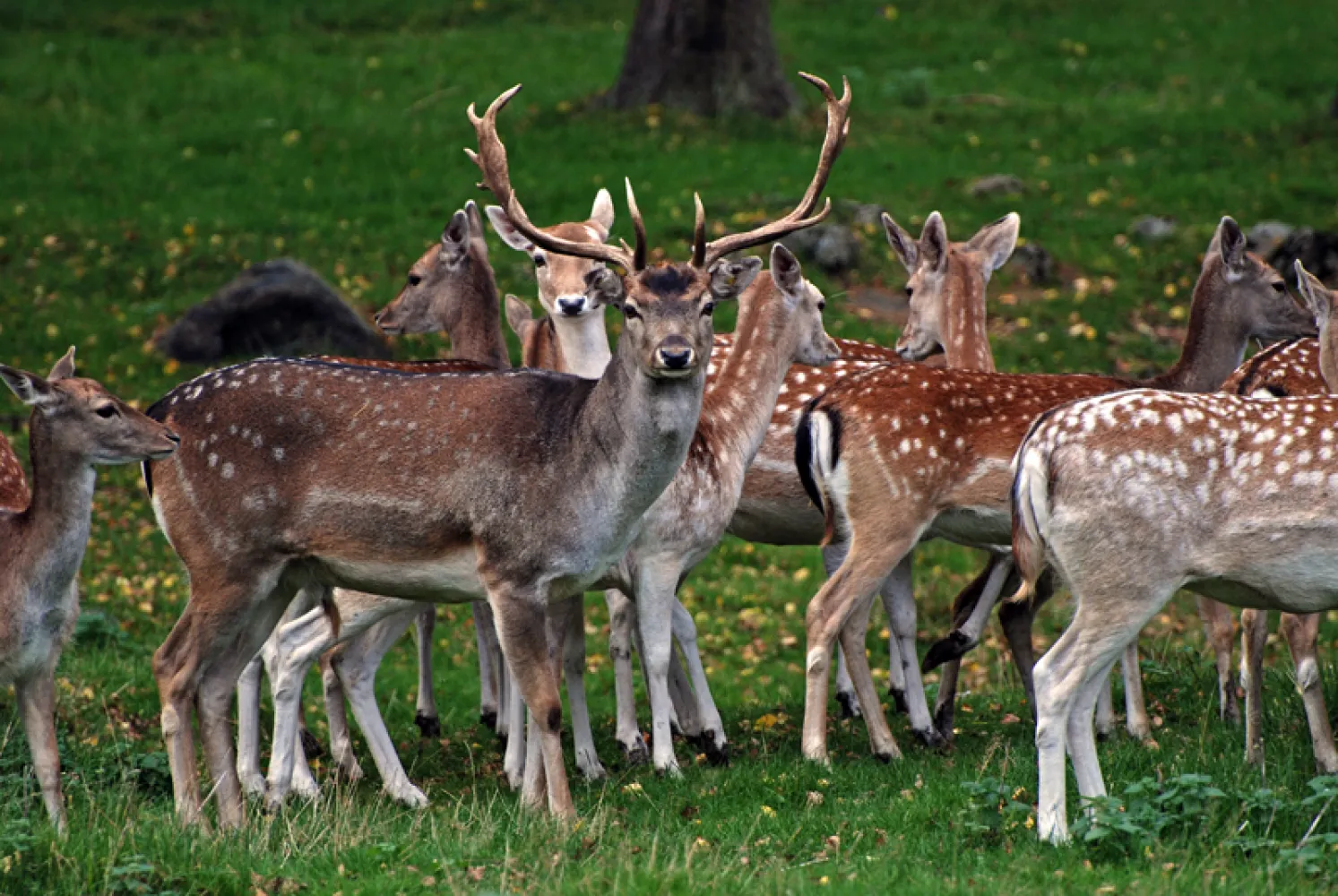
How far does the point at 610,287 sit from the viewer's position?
661cm

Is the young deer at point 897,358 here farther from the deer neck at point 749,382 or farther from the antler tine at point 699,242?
the antler tine at point 699,242

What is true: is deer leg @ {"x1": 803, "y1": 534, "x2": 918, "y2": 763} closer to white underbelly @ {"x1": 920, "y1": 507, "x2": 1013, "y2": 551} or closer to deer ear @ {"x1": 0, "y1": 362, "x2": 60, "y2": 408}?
white underbelly @ {"x1": 920, "y1": 507, "x2": 1013, "y2": 551}

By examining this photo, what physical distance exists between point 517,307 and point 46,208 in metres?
7.75

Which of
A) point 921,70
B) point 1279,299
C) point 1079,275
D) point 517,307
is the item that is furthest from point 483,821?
point 921,70

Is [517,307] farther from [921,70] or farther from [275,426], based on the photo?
[921,70]

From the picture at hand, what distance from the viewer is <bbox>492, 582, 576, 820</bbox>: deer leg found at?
254 inches

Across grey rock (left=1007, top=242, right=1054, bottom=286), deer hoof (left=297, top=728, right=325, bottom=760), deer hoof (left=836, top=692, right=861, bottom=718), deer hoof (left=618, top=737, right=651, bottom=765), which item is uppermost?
grey rock (left=1007, top=242, right=1054, bottom=286)

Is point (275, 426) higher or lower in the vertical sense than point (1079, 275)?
higher

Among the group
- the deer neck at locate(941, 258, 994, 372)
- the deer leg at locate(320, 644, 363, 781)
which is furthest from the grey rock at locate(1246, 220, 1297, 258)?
the deer leg at locate(320, 644, 363, 781)

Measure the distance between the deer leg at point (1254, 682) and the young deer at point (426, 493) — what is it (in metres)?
2.48

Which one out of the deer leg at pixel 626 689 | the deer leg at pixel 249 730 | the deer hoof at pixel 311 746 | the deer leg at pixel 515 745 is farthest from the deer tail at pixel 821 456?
the deer hoof at pixel 311 746

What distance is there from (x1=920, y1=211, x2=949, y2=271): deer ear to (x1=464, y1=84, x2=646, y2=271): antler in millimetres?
2782

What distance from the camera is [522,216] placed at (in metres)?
7.02

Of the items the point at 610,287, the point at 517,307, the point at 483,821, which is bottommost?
the point at 483,821
